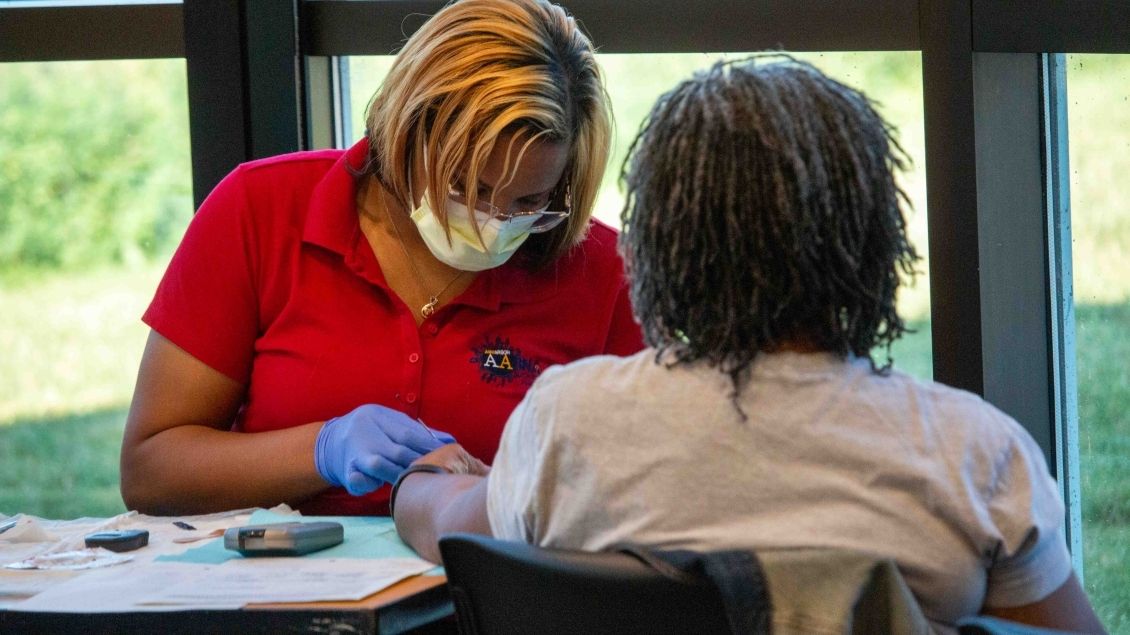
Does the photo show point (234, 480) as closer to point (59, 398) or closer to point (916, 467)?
point (916, 467)

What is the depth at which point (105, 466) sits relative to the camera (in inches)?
157

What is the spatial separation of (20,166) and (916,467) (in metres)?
2.88

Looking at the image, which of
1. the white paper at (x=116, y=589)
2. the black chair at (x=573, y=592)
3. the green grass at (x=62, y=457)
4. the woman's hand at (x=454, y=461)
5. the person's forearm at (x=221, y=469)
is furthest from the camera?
the green grass at (x=62, y=457)

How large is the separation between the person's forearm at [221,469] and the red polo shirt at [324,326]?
0.08 meters

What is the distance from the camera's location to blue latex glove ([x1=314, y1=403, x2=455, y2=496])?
1.42m

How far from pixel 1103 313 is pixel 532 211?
2.85 feet

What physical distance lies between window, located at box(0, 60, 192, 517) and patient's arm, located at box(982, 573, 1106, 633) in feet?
6.69

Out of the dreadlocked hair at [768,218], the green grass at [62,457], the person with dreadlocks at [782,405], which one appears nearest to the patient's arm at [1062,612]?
the person with dreadlocks at [782,405]

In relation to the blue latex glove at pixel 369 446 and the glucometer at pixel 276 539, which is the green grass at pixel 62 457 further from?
the glucometer at pixel 276 539

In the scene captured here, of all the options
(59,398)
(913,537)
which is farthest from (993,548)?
(59,398)

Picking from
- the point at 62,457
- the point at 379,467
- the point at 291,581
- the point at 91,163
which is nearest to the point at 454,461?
the point at 379,467

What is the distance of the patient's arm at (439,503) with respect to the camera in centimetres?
110

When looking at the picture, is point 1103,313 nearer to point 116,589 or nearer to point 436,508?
point 436,508

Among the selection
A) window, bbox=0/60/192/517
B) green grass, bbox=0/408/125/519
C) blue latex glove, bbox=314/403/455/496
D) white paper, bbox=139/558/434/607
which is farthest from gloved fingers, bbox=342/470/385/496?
green grass, bbox=0/408/125/519
